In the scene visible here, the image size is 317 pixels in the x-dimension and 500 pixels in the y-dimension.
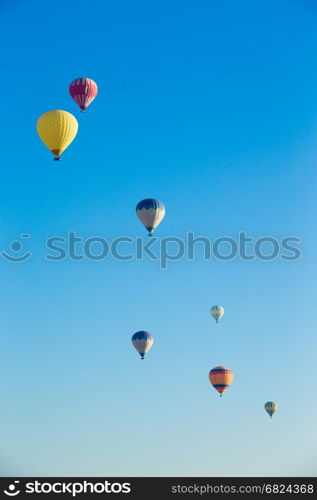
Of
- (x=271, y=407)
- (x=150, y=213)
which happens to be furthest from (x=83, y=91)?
(x=271, y=407)

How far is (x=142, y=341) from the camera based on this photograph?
248 feet

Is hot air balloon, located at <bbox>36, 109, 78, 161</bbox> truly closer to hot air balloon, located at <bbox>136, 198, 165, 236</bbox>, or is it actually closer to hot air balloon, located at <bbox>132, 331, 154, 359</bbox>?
hot air balloon, located at <bbox>136, 198, 165, 236</bbox>

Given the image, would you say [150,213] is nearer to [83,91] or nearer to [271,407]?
[83,91]

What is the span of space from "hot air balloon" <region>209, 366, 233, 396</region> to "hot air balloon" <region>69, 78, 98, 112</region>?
22.5 metres

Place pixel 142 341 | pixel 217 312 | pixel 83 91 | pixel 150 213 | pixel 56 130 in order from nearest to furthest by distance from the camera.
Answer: pixel 56 130 < pixel 83 91 < pixel 150 213 < pixel 142 341 < pixel 217 312

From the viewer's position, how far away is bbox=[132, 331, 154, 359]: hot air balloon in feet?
247

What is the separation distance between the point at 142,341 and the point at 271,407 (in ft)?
54.4

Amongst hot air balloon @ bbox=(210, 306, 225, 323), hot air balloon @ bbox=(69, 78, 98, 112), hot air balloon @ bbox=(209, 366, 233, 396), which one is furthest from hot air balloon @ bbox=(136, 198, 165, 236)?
hot air balloon @ bbox=(210, 306, 225, 323)

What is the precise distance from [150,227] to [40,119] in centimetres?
993
